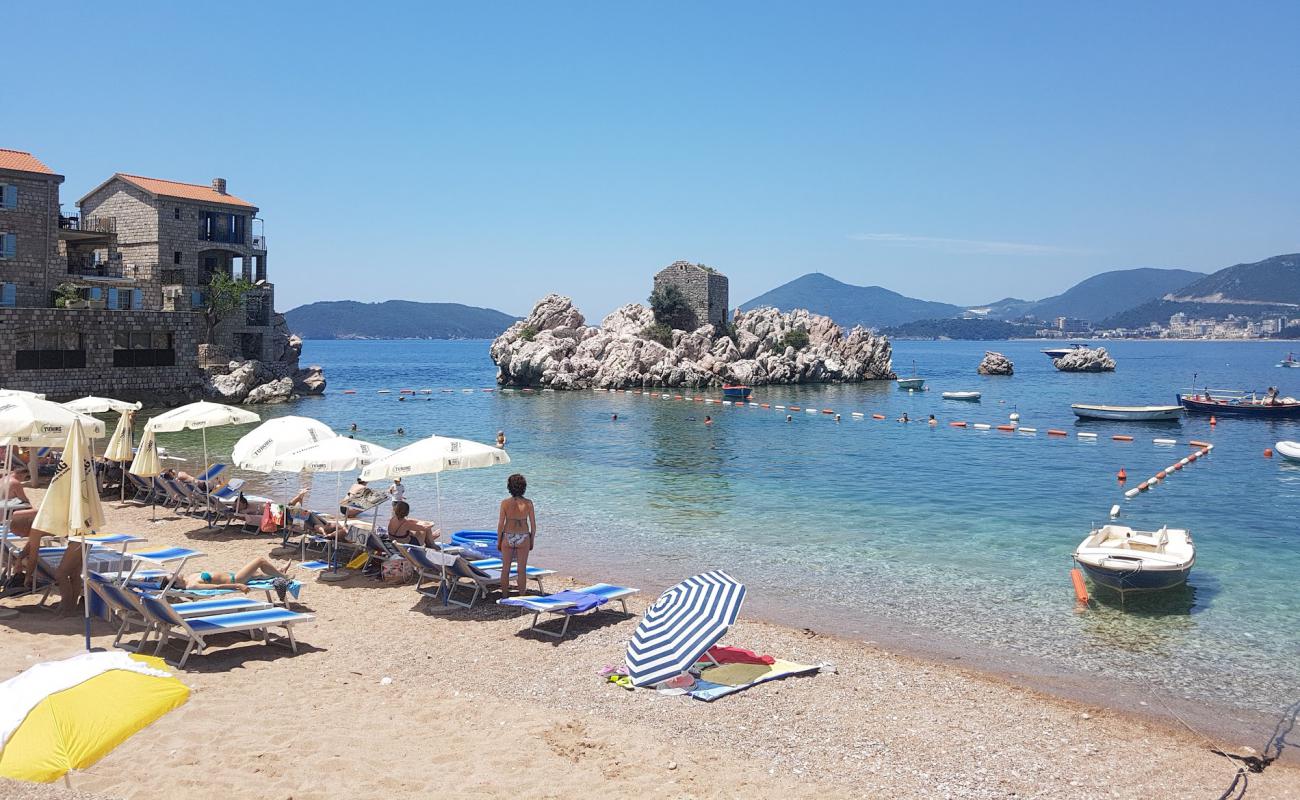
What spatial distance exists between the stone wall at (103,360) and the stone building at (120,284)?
5 centimetres

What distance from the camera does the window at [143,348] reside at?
45.2 m

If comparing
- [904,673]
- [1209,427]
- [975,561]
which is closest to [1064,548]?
[975,561]

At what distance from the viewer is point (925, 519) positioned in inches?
880

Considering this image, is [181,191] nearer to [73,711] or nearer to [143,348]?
[143,348]

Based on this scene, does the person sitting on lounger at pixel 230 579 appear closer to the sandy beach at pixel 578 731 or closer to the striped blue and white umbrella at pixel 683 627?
the sandy beach at pixel 578 731

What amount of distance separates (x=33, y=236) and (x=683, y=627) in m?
45.1

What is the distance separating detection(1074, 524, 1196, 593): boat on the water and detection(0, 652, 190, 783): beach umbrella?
45.3ft

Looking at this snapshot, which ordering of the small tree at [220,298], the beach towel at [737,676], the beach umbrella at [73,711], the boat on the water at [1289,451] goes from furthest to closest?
the small tree at [220,298] < the boat on the water at [1289,451] < the beach towel at [737,676] < the beach umbrella at [73,711]

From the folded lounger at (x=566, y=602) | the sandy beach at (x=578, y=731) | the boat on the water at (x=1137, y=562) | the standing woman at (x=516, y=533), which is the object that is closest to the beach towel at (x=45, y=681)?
the sandy beach at (x=578, y=731)

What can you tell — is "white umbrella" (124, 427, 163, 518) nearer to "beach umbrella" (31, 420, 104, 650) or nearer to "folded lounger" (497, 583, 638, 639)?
"beach umbrella" (31, 420, 104, 650)

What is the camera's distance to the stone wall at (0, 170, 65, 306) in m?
42.3

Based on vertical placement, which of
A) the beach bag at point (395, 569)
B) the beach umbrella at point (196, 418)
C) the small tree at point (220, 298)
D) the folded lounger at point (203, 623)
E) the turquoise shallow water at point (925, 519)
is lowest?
the turquoise shallow water at point (925, 519)

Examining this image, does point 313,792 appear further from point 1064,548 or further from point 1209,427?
point 1209,427

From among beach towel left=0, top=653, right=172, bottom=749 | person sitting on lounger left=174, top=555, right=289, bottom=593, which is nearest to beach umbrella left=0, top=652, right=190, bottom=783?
beach towel left=0, top=653, right=172, bottom=749
